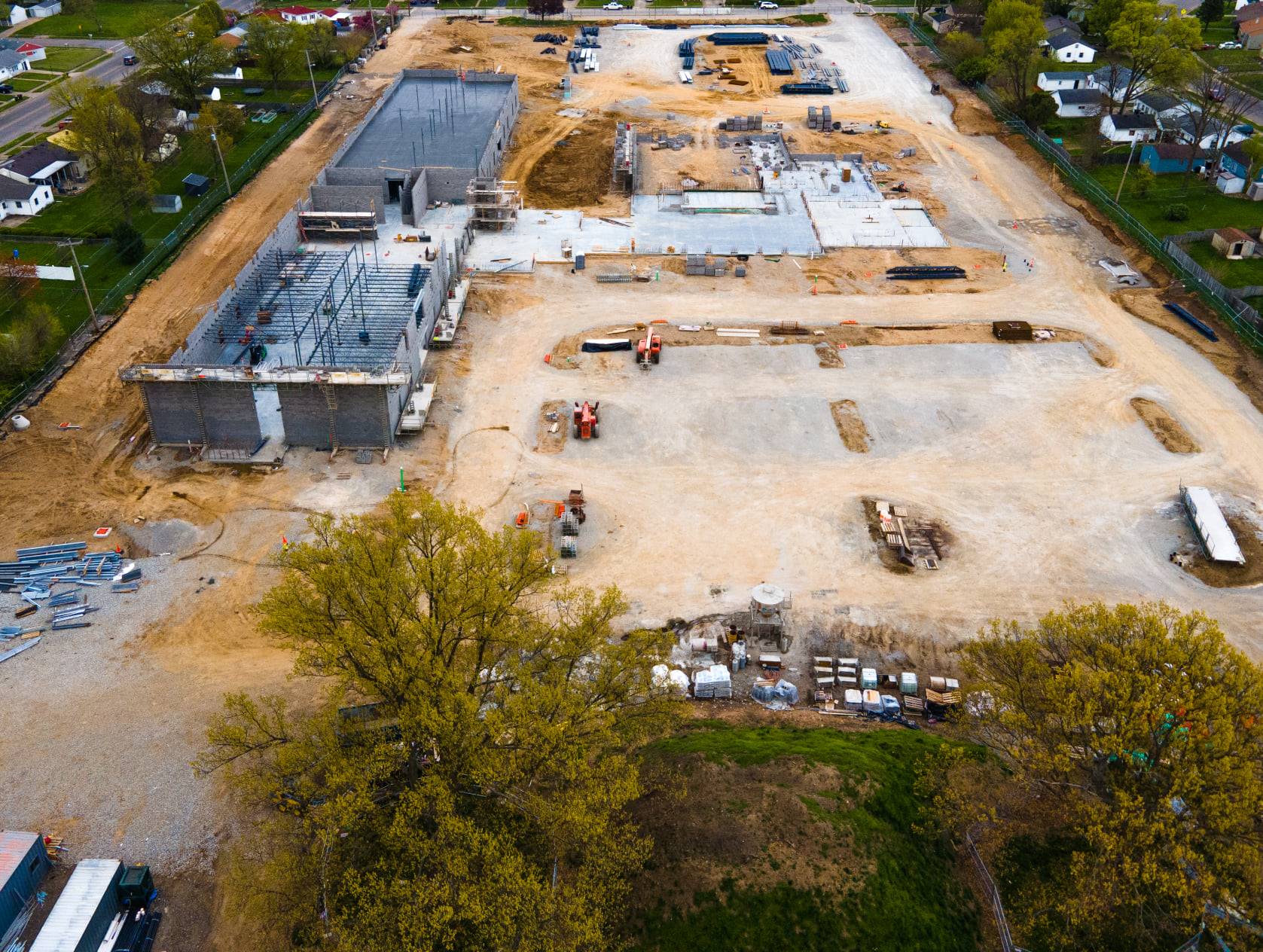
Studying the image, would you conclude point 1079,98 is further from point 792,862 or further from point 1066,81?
point 792,862

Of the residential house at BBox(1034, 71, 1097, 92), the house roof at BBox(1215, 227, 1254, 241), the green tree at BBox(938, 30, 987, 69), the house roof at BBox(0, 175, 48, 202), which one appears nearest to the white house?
the residential house at BBox(1034, 71, 1097, 92)

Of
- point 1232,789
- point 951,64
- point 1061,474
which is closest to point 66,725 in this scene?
point 1232,789

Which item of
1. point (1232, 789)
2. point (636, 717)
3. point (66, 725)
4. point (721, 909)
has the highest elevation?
point (1232, 789)

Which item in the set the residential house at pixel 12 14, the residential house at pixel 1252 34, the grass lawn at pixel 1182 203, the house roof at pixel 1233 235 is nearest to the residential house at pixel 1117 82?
the grass lawn at pixel 1182 203

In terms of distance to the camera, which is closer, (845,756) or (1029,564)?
(845,756)

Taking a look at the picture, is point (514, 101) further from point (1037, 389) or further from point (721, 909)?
point (721, 909)

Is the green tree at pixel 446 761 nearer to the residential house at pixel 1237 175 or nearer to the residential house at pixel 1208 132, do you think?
the residential house at pixel 1237 175
